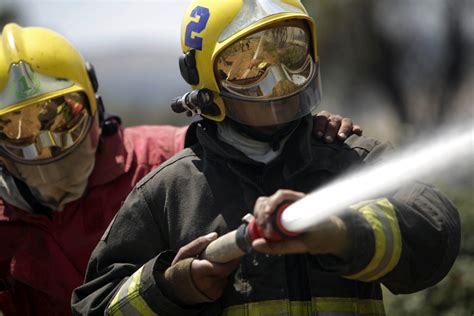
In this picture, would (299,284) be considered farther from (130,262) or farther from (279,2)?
(279,2)

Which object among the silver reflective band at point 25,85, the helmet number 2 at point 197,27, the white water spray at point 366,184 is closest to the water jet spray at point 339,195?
the white water spray at point 366,184

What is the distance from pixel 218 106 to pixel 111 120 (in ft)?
5.99

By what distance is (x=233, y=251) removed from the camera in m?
3.42

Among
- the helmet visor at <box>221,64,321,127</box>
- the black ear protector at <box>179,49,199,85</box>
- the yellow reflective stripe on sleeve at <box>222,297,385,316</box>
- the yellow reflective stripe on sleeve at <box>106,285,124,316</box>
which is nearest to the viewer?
the yellow reflective stripe on sleeve at <box>222,297,385,316</box>

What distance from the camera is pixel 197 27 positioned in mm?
4160

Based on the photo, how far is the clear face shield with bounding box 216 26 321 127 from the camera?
3.94 m

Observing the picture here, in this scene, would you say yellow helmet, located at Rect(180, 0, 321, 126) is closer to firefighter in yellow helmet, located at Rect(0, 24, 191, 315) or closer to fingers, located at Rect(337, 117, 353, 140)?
fingers, located at Rect(337, 117, 353, 140)

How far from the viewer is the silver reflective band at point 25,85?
536 cm

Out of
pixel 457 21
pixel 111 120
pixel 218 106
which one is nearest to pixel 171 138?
pixel 111 120

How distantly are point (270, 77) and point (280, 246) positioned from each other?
3.15 ft

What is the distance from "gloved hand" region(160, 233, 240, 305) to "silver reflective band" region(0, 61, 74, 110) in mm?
1956

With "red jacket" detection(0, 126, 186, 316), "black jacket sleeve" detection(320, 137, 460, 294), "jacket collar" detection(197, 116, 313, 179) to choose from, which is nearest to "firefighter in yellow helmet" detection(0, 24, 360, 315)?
"red jacket" detection(0, 126, 186, 316)

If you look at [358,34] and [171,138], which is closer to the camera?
[171,138]

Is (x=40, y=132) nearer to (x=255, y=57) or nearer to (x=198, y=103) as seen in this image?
(x=198, y=103)
